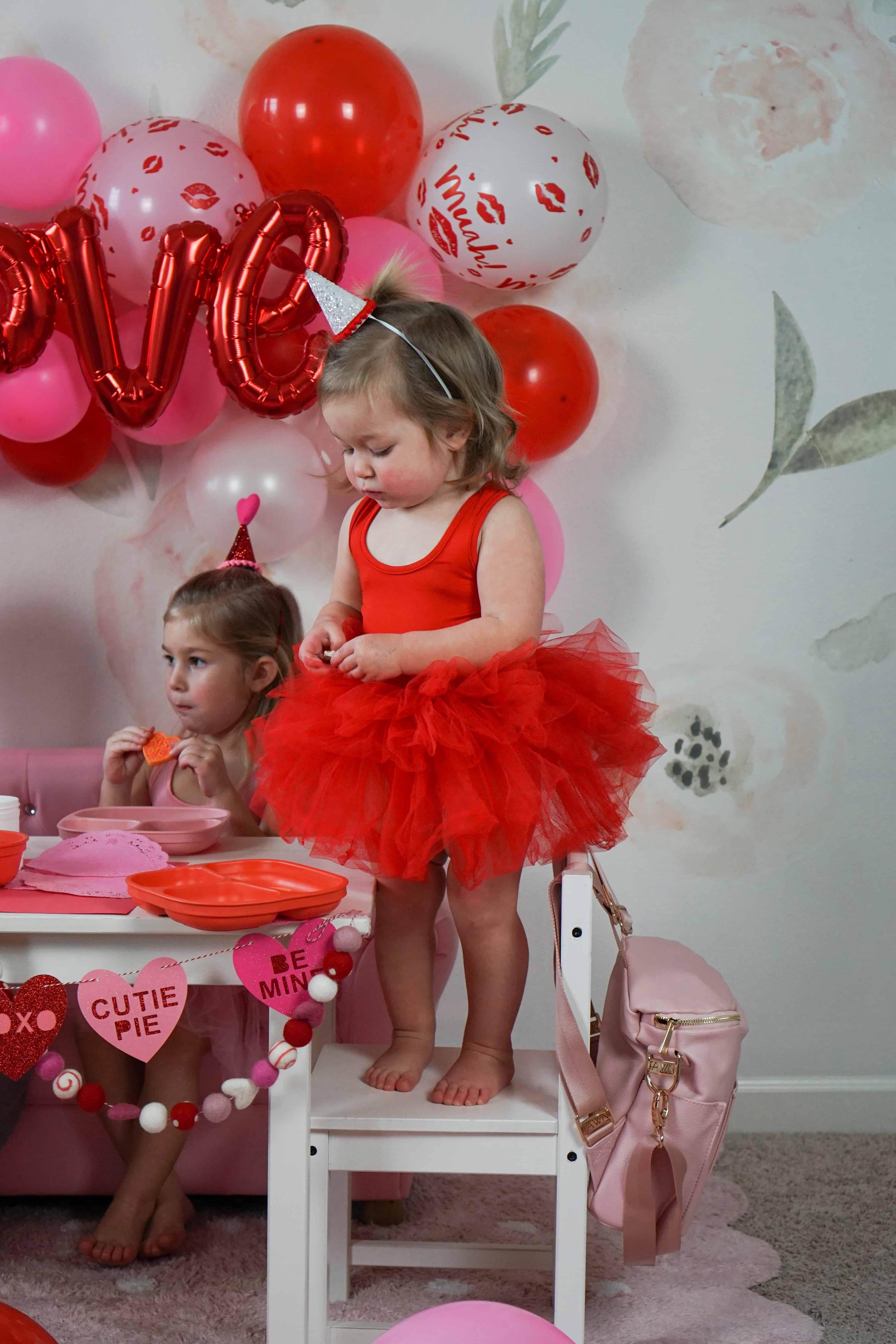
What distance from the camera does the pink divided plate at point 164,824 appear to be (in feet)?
4.96

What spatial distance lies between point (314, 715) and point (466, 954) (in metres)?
0.36

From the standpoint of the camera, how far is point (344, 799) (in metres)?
1.37

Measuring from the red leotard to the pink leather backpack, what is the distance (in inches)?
4.3

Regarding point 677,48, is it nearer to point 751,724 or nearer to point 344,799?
point 751,724

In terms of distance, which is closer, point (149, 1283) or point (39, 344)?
point (149, 1283)

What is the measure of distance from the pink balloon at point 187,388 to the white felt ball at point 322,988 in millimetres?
1124

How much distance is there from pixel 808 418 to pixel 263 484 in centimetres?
108

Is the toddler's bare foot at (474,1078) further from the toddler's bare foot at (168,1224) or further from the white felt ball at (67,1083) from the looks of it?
the toddler's bare foot at (168,1224)

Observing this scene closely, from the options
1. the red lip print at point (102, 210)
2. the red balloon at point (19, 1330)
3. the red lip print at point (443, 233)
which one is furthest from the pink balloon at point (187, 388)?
the red balloon at point (19, 1330)

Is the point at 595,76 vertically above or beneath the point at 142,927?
above

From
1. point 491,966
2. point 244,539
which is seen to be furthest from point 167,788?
point 491,966

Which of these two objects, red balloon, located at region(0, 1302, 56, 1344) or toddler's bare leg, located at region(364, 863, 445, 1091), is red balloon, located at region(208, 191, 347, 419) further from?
red balloon, located at region(0, 1302, 56, 1344)

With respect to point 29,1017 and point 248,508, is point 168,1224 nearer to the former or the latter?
point 29,1017

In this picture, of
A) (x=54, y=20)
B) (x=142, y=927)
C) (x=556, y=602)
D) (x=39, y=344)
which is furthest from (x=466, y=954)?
A: (x=54, y=20)
